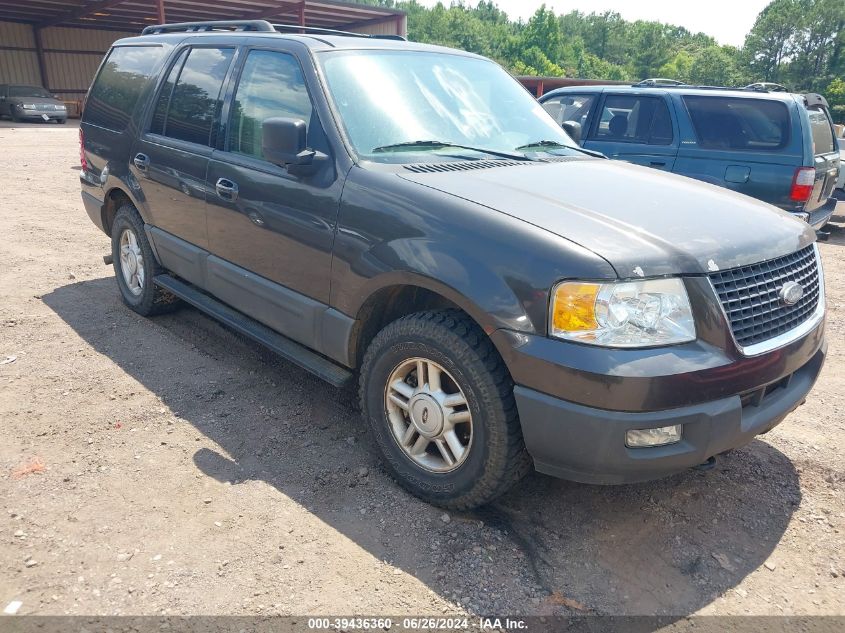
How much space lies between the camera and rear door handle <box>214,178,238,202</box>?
385cm

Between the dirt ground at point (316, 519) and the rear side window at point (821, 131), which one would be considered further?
the rear side window at point (821, 131)

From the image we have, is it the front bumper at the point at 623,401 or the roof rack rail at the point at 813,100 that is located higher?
the roof rack rail at the point at 813,100

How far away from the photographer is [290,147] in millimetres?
3186

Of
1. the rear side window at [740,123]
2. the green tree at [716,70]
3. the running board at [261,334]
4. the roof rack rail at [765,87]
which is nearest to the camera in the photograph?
the running board at [261,334]

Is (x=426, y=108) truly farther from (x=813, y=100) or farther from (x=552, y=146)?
(x=813, y=100)

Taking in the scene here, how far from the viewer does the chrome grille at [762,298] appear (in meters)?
2.62

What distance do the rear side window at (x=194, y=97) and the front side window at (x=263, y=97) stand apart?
251mm

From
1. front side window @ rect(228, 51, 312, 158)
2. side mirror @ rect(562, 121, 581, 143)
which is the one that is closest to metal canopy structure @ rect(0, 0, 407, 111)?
side mirror @ rect(562, 121, 581, 143)

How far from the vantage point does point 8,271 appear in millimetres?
6348

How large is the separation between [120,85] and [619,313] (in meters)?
4.44

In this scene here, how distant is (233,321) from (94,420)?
945mm

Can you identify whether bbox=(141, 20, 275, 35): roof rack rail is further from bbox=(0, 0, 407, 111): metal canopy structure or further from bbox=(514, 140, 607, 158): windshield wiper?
bbox=(0, 0, 407, 111): metal canopy structure

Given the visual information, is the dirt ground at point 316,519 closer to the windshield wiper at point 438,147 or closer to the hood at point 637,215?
the hood at point 637,215

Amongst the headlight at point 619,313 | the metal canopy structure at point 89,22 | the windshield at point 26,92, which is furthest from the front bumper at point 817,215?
the windshield at point 26,92
